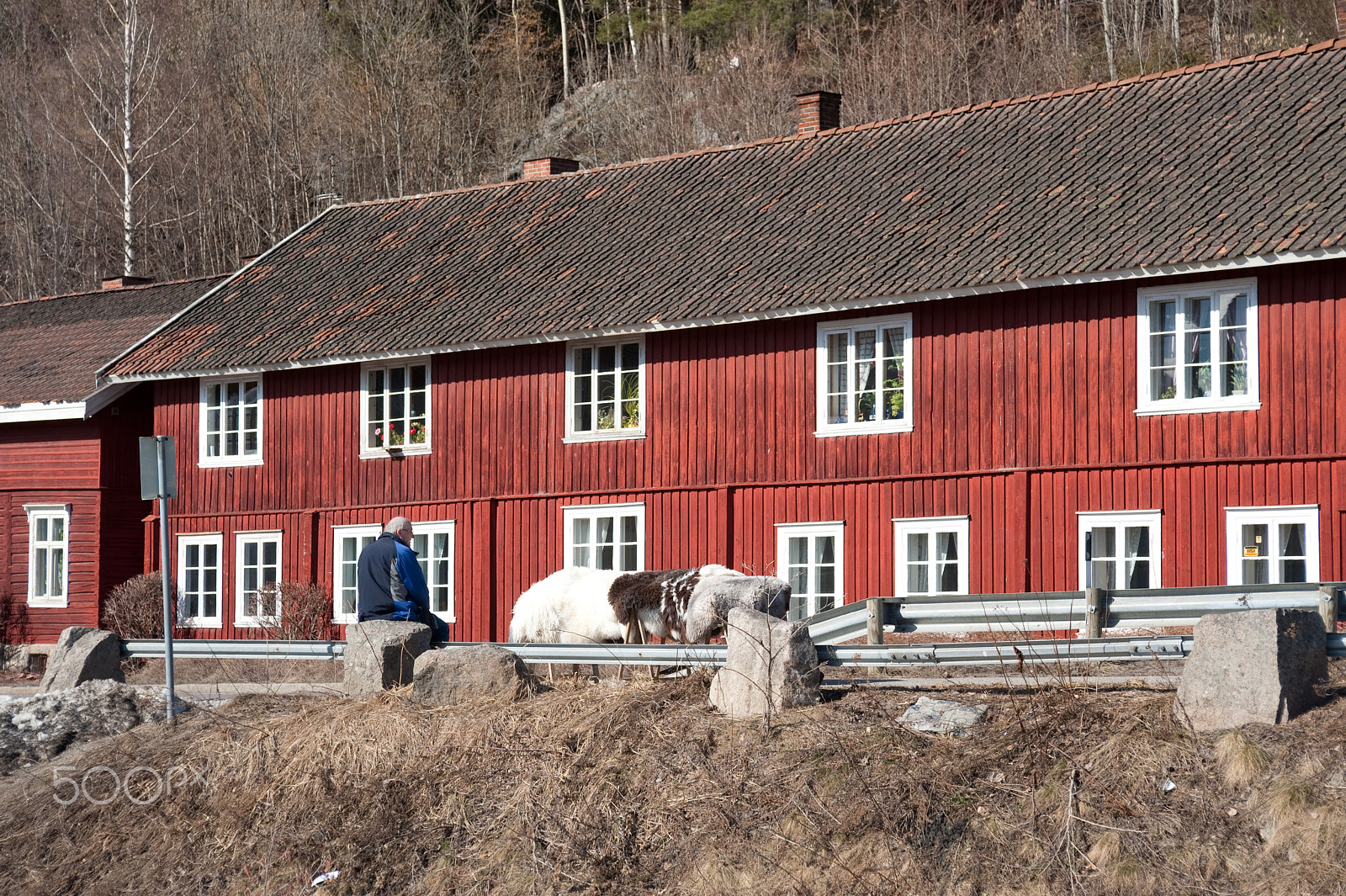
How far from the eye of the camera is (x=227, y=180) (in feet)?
179

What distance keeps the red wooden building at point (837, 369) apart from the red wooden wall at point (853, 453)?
0.04 m

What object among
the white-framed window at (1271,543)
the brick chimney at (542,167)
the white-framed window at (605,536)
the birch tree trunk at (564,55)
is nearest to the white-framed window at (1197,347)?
the white-framed window at (1271,543)

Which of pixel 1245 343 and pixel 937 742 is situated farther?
pixel 1245 343

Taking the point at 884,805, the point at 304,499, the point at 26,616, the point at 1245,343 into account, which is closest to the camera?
the point at 884,805

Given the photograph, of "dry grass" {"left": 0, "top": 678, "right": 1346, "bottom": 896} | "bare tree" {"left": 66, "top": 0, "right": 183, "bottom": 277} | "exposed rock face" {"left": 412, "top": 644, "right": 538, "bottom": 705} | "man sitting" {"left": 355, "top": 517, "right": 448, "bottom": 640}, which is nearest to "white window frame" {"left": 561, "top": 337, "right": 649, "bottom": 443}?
"man sitting" {"left": 355, "top": 517, "right": 448, "bottom": 640}

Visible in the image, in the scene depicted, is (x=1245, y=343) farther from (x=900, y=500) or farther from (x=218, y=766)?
(x=218, y=766)

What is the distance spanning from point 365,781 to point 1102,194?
531 inches

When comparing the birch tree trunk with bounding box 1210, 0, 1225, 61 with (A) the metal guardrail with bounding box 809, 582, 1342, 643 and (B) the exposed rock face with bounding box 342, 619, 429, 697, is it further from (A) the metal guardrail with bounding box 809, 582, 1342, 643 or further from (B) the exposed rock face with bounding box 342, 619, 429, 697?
(B) the exposed rock face with bounding box 342, 619, 429, 697

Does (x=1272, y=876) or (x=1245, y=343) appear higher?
(x=1245, y=343)

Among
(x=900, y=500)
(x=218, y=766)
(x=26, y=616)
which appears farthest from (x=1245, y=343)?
(x=26, y=616)

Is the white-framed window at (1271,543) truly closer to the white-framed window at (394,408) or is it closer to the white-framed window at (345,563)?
the white-framed window at (394,408)

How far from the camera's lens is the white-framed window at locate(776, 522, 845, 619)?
21344 mm

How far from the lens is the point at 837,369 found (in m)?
21.5

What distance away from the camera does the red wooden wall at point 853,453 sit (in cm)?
1844
